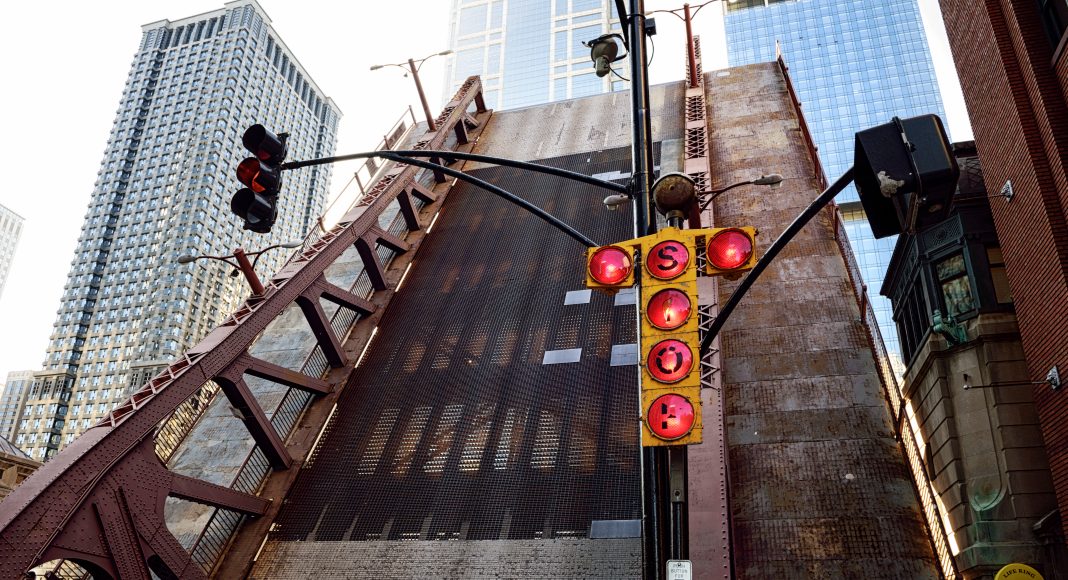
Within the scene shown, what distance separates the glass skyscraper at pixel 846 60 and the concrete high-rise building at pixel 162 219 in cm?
9829

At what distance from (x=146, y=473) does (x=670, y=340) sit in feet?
33.0

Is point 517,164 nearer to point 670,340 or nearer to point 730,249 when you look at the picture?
point 730,249

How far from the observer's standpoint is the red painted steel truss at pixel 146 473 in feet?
35.6

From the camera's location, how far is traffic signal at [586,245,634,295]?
7.09 m

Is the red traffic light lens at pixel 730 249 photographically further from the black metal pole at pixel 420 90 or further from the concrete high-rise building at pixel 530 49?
the concrete high-rise building at pixel 530 49

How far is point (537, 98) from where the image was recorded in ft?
561

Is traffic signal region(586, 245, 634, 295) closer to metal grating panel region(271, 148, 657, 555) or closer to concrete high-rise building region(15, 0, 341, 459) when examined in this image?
metal grating panel region(271, 148, 657, 555)

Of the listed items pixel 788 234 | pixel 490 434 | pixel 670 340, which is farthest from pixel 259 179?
pixel 490 434

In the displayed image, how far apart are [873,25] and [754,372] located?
148759 mm

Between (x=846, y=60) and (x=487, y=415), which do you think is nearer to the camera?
(x=487, y=415)

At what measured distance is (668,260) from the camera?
676 centimetres

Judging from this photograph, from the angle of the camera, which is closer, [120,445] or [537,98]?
[120,445]

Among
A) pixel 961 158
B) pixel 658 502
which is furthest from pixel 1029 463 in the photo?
pixel 658 502

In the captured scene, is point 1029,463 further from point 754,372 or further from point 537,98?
point 537,98
